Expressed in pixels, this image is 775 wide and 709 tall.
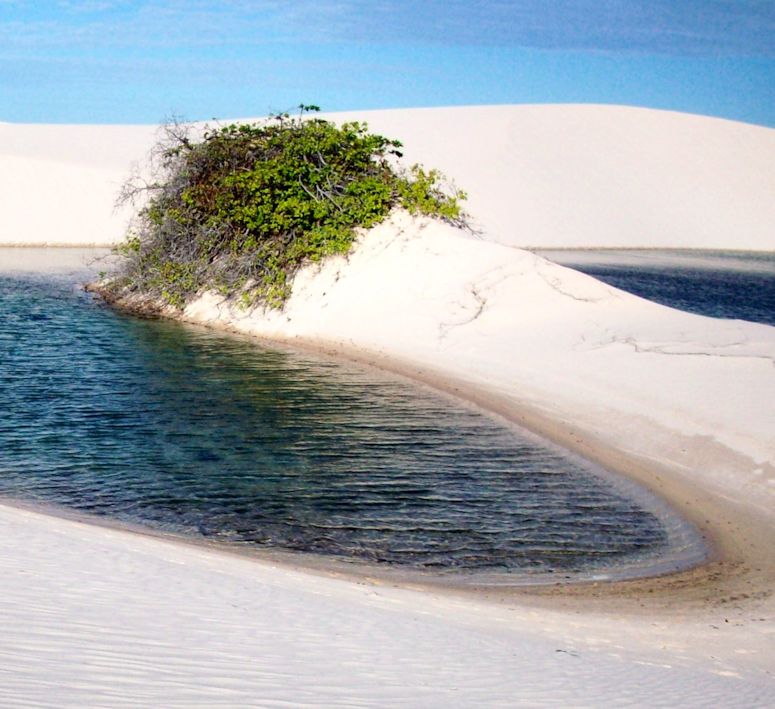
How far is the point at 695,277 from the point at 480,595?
26715 millimetres

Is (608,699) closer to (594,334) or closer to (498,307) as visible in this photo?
(594,334)

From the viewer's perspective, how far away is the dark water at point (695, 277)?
24.2 m

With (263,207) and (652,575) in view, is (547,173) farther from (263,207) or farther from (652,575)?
(652,575)

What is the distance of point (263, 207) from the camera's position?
22.0 m

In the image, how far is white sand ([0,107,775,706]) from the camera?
196 inches

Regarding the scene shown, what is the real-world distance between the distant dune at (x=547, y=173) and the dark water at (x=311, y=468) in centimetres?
2901

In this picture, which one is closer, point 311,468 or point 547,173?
point 311,468

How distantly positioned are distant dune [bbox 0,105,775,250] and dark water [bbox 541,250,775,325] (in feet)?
16.4

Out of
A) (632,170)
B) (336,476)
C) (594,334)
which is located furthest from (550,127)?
(336,476)

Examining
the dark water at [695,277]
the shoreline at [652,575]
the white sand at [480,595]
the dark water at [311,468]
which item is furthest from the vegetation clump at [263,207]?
the shoreline at [652,575]

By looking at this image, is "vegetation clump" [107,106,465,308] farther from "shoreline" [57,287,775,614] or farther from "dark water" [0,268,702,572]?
"shoreline" [57,287,775,614]

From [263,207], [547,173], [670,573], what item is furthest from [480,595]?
[547,173]

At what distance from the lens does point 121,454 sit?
11.1 m

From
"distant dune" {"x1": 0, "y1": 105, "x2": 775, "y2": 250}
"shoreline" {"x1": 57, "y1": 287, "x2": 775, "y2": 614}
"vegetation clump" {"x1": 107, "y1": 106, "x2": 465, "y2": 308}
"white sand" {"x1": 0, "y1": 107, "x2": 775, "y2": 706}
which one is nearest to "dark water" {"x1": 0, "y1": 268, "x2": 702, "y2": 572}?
"shoreline" {"x1": 57, "y1": 287, "x2": 775, "y2": 614}
